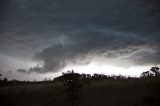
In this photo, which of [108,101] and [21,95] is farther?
[21,95]

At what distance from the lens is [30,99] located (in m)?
23.9

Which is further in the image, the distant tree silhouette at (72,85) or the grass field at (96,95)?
the distant tree silhouette at (72,85)

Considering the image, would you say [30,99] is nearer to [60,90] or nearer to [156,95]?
[60,90]

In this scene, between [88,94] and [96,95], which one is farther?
[88,94]

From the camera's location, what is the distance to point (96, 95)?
2166 cm

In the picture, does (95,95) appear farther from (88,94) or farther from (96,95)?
(88,94)

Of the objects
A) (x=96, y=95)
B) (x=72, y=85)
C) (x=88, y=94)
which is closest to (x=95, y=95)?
(x=96, y=95)

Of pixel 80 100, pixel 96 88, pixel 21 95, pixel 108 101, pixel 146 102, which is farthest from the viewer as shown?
pixel 21 95

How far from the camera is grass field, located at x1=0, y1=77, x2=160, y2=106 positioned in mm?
18516

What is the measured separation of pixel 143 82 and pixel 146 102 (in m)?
5.08

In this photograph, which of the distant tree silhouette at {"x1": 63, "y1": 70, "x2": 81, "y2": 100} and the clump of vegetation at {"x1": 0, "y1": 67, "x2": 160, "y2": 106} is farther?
the distant tree silhouette at {"x1": 63, "y1": 70, "x2": 81, "y2": 100}

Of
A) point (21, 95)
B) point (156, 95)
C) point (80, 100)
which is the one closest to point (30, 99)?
point (21, 95)

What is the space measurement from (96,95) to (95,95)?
0.39 ft

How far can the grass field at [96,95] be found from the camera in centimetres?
1852
